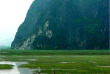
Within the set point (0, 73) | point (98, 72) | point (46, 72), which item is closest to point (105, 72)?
point (98, 72)

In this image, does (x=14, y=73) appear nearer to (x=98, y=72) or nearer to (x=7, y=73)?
(x=7, y=73)

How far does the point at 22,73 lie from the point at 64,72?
25.6ft

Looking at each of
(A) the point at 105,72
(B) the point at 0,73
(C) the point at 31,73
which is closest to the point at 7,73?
(B) the point at 0,73

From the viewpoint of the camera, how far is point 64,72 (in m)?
50.6

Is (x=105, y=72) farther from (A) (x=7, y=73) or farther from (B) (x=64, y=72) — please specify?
(A) (x=7, y=73)

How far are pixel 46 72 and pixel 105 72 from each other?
433 inches

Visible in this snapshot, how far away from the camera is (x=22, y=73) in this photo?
49.8 meters

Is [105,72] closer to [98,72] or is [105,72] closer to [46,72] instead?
[98,72]

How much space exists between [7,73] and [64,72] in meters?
10.6

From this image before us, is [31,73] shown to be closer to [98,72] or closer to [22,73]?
[22,73]

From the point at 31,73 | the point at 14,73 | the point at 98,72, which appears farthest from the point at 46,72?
the point at 98,72

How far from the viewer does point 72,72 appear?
167 ft

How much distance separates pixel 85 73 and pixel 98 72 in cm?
290

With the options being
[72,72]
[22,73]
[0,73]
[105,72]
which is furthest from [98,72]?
[0,73]
